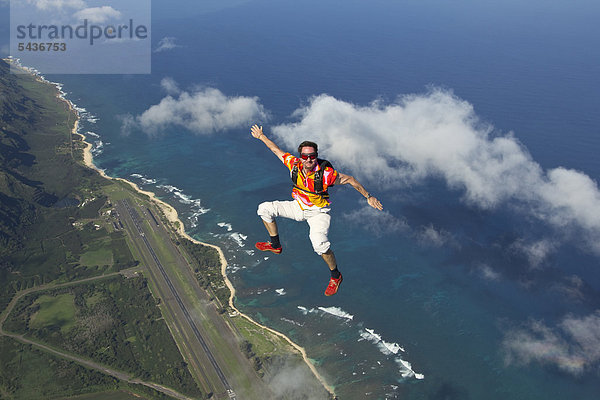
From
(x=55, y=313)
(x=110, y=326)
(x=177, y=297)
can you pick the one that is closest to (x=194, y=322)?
(x=177, y=297)

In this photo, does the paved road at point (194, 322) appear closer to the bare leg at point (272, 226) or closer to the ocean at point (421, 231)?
the ocean at point (421, 231)

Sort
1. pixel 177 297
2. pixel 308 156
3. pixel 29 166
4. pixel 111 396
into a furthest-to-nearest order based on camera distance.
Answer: pixel 29 166 < pixel 177 297 < pixel 111 396 < pixel 308 156

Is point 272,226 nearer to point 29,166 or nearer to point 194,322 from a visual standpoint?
point 194,322

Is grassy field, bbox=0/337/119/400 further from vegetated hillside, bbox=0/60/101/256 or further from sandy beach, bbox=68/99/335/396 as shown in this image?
vegetated hillside, bbox=0/60/101/256

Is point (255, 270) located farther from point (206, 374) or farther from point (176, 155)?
point (176, 155)

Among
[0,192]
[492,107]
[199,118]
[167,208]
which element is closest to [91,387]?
[167,208]

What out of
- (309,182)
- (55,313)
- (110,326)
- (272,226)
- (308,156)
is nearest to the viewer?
(308,156)

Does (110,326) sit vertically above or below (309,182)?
below
